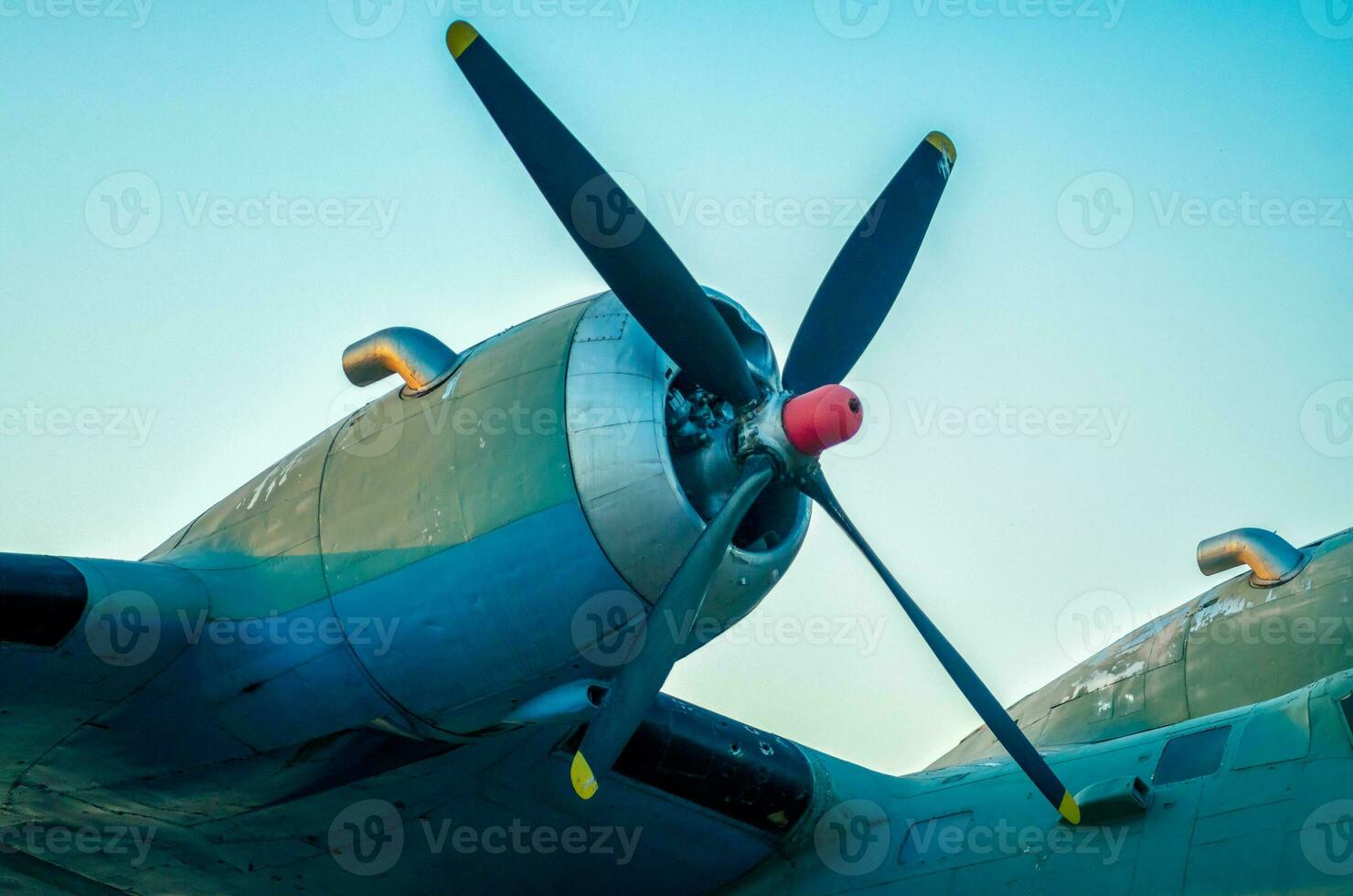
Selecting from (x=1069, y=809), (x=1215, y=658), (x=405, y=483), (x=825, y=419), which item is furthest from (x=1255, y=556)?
(x=405, y=483)

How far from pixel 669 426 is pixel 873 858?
421cm

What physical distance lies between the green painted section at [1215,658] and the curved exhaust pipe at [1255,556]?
9cm

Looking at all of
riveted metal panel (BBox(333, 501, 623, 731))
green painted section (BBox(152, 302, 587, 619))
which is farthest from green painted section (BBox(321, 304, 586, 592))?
riveted metal panel (BBox(333, 501, 623, 731))

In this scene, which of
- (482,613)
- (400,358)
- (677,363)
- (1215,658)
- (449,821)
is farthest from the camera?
(1215,658)

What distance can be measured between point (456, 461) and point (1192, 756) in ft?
18.0

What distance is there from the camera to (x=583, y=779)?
26.1ft

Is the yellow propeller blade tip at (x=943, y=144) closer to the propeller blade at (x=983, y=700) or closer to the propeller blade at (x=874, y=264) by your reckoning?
the propeller blade at (x=874, y=264)

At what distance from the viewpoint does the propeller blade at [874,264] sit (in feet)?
32.1

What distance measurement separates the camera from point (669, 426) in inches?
345

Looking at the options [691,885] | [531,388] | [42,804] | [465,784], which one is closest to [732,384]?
[531,388]

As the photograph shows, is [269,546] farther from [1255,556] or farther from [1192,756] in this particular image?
[1255,556]

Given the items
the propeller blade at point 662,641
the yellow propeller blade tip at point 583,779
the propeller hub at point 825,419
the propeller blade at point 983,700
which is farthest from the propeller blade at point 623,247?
the yellow propeller blade tip at point 583,779

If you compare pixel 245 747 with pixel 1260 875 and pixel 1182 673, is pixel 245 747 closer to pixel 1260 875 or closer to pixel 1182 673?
pixel 1260 875

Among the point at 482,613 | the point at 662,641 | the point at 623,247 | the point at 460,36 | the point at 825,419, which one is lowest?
the point at 662,641
